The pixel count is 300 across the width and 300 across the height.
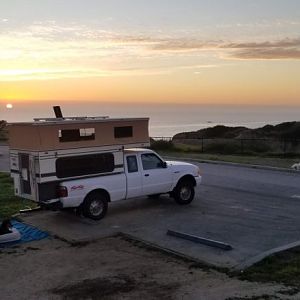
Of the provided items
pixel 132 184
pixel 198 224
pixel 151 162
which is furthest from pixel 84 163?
pixel 198 224

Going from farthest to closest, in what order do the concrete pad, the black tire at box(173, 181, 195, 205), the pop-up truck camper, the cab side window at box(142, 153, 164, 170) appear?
the black tire at box(173, 181, 195, 205)
the cab side window at box(142, 153, 164, 170)
the pop-up truck camper
the concrete pad

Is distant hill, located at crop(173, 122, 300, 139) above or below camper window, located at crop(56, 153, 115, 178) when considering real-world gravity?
above

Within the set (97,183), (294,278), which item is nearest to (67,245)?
(97,183)

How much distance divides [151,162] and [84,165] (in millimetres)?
2145

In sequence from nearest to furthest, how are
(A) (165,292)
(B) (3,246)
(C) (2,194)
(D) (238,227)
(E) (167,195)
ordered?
1. (A) (165,292)
2. (B) (3,246)
3. (D) (238,227)
4. (E) (167,195)
5. (C) (2,194)

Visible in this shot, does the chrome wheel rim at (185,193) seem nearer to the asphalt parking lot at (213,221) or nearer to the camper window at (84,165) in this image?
the asphalt parking lot at (213,221)

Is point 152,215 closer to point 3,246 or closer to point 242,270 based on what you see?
point 3,246

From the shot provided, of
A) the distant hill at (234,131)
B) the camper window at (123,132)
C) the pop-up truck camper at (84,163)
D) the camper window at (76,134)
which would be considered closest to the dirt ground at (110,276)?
the pop-up truck camper at (84,163)

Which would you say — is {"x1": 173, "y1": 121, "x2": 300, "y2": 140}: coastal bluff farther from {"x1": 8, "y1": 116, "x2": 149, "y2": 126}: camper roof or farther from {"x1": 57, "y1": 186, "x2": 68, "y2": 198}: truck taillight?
{"x1": 57, "y1": 186, "x2": 68, "y2": 198}: truck taillight

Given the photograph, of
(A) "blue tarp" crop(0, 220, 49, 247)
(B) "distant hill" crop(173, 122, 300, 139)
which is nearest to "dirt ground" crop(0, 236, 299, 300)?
(A) "blue tarp" crop(0, 220, 49, 247)

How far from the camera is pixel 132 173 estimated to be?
14312 millimetres

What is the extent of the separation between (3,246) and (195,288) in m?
4.88

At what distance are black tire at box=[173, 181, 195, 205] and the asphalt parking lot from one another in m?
0.19

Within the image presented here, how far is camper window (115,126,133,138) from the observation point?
14055 millimetres
